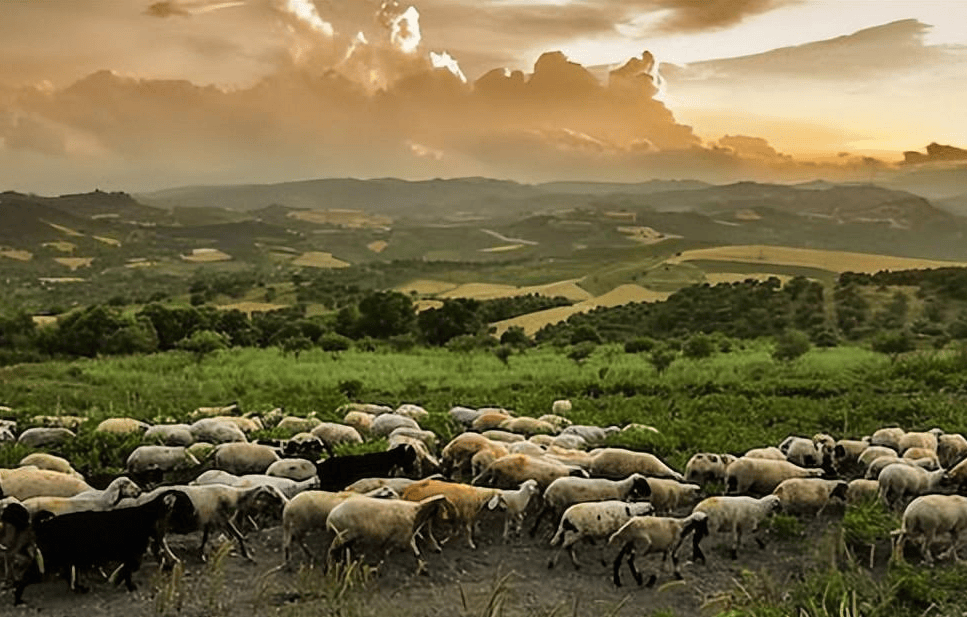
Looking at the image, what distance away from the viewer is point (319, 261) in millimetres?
176875

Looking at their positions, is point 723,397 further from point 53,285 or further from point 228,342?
point 53,285

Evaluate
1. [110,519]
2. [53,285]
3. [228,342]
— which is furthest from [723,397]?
[53,285]

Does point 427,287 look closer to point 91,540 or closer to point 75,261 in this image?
point 75,261

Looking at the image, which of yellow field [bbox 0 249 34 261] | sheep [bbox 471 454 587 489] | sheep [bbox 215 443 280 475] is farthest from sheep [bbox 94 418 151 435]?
yellow field [bbox 0 249 34 261]

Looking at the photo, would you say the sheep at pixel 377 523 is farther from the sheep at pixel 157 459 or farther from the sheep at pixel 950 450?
the sheep at pixel 950 450

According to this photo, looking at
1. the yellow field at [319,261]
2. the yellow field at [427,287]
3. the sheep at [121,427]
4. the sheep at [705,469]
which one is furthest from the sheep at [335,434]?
the yellow field at [319,261]

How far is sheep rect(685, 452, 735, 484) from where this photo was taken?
13859 mm

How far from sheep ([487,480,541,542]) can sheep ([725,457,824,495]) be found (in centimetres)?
327

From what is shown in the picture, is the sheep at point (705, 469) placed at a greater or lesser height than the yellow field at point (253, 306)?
greater

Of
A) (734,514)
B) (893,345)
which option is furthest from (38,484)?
(893,345)

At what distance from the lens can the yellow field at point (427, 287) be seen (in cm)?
10983

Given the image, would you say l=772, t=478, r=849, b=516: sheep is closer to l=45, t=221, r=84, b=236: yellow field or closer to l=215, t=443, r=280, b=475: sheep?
l=215, t=443, r=280, b=475: sheep

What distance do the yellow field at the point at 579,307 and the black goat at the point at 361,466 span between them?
36.6 metres

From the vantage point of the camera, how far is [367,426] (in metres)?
18.0
